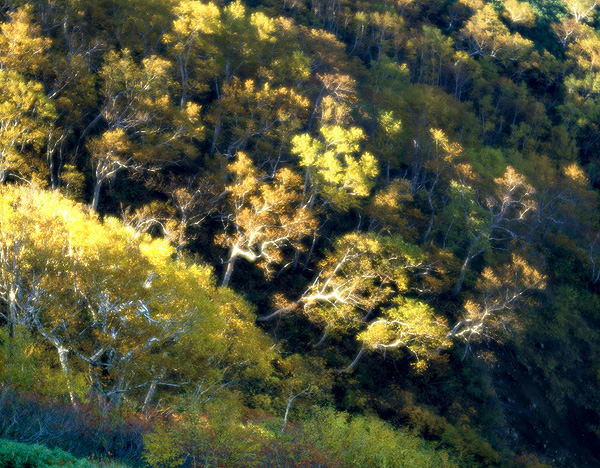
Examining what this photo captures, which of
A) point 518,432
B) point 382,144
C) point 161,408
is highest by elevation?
point 382,144

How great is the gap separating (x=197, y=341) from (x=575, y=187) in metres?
47.9

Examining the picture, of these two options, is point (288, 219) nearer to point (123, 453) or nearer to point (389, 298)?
point (389, 298)

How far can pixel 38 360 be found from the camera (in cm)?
2305

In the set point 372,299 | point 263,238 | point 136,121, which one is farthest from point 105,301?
point 372,299

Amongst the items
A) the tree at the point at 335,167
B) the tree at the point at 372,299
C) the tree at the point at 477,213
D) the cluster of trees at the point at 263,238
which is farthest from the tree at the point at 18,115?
the tree at the point at 477,213

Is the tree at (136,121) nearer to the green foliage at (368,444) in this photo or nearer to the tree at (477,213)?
the green foliage at (368,444)

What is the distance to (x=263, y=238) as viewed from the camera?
117ft

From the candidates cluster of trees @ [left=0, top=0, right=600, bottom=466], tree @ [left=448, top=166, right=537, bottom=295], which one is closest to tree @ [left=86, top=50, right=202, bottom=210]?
cluster of trees @ [left=0, top=0, right=600, bottom=466]

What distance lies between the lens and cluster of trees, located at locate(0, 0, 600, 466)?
949 inches

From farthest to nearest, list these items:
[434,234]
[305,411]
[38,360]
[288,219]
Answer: [434,234], [288,219], [305,411], [38,360]

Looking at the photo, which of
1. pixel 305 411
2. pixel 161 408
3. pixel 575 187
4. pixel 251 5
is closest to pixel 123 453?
pixel 161 408

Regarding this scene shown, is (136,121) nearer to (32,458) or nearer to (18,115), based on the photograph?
(18,115)

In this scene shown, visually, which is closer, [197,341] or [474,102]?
[197,341]

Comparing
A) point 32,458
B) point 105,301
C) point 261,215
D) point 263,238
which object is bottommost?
point 263,238
